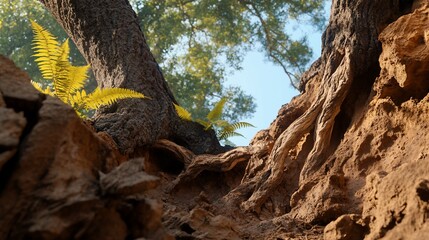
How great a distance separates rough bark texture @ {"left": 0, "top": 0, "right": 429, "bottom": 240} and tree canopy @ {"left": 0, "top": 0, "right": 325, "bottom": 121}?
5.98m

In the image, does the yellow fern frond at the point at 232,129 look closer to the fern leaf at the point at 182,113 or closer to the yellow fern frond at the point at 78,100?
the fern leaf at the point at 182,113

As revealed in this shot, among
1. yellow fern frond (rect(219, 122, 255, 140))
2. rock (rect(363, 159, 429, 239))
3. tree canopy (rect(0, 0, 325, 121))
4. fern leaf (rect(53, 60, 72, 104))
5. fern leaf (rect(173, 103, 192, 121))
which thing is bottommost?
rock (rect(363, 159, 429, 239))

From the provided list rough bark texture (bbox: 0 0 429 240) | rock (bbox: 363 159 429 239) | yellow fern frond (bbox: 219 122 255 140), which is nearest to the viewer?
rough bark texture (bbox: 0 0 429 240)

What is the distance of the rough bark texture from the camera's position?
1.90 meters

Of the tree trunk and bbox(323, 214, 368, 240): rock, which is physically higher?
the tree trunk

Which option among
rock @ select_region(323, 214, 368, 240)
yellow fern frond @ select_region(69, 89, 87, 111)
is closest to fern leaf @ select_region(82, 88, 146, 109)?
yellow fern frond @ select_region(69, 89, 87, 111)

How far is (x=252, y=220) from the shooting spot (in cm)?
376

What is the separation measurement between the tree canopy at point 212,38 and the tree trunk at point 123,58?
5338 mm

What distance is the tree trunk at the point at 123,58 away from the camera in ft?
16.4

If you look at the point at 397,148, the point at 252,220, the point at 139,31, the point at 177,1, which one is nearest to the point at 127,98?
the point at 139,31

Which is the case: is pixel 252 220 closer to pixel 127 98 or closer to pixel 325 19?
pixel 127 98

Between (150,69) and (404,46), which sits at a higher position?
(150,69)

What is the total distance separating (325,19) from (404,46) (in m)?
7.76

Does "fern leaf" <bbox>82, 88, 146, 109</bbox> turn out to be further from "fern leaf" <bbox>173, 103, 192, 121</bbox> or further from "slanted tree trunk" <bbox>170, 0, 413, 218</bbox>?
"slanted tree trunk" <bbox>170, 0, 413, 218</bbox>
